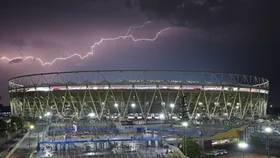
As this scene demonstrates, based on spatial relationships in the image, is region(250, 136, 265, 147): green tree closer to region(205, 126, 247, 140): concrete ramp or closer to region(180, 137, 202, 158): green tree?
region(205, 126, 247, 140): concrete ramp

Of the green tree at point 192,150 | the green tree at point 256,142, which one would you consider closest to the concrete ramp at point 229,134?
the green tree at point 256,142

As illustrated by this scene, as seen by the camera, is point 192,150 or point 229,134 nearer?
point 192,150

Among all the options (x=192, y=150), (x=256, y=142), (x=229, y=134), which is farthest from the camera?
(x=229, y=134)

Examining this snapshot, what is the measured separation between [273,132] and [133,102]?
42.8 m

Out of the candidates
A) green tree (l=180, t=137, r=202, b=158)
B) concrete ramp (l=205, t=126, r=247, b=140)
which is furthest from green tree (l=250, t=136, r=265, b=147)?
green tree (l=180, t=137, r=202, b=158)

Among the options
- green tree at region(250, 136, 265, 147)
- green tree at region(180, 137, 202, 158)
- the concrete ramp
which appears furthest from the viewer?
the concrete ramp

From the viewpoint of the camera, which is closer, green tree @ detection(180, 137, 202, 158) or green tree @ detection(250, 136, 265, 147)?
green tree @ detection(180, 137, 202, 158)

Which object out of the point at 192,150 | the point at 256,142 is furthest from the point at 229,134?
the point at 192,150

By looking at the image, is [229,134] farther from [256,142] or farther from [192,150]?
[192,150]

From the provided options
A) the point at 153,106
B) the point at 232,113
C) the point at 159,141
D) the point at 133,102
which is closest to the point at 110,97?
the point at 133,102

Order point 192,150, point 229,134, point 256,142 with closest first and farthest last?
point 192,150, point 256,142, point 229,134

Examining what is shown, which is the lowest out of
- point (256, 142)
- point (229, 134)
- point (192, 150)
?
point (256, 142)

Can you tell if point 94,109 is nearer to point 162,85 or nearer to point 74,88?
point 74,88

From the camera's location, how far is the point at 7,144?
2039 inches
